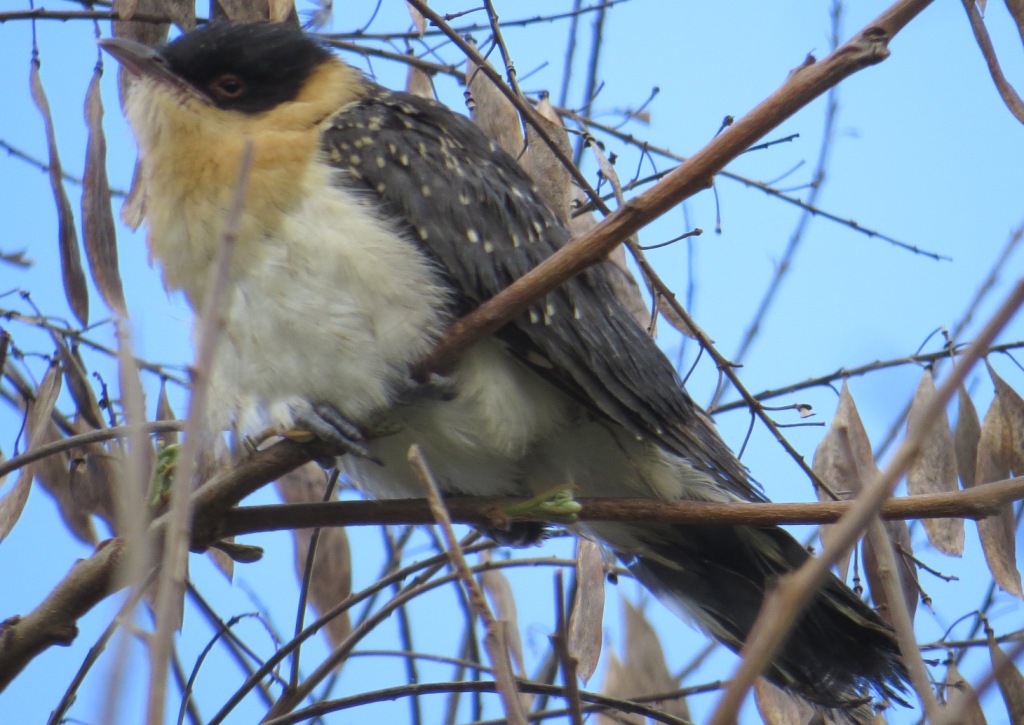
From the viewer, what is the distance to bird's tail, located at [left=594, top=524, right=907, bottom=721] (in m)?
2.34

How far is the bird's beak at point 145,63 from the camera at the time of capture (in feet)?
8.39

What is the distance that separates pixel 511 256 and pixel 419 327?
29 cm

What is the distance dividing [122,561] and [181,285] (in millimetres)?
718

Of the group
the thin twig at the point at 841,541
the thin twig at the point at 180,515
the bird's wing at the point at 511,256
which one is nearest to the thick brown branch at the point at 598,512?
the bird's wing at the point at 511,256

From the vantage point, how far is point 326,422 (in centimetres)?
227

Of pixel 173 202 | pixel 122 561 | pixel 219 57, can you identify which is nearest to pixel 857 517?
pixel 122 561

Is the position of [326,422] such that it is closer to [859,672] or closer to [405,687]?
[405,687]

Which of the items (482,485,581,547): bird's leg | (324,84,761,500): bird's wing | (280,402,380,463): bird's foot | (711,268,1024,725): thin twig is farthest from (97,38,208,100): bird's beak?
(711,268,1024,725): thin twig

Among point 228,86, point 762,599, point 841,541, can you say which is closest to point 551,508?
point 762,599

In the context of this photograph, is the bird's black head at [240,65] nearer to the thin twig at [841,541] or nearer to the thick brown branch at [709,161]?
the thick brown branch at [709,161]

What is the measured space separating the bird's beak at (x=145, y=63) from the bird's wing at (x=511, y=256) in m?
0.35

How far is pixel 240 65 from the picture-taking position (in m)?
2.63

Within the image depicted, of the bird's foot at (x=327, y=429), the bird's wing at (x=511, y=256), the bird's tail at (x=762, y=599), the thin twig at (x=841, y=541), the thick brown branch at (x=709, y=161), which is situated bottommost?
the thin twig at (x=841, y=541)

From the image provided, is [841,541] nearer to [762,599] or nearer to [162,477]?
[162,477]
